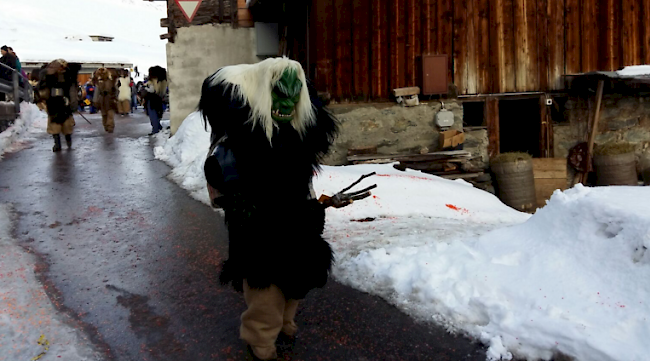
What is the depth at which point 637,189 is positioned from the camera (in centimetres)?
427

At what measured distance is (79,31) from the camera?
40719mm

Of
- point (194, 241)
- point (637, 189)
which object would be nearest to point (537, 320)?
point (637, 189)

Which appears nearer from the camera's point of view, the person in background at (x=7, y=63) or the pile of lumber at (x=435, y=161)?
the pile of lumber at (x=435, y=161)

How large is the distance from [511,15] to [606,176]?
11.7 feet

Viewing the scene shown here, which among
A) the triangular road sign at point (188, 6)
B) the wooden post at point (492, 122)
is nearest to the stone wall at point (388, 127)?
the wooden post at point (492, 122)

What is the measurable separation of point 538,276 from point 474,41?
7.43 meters

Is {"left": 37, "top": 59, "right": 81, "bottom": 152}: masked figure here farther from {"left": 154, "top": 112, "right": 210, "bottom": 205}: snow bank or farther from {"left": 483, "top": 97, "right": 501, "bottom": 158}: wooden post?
Result: {"left": 483, "top": 97, "right": 501, "bottom": 158}: wooden post

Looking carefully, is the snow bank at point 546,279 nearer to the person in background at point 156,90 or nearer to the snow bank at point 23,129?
the snow bank at point 23,129

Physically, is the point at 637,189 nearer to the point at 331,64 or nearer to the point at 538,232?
the point at 538,232

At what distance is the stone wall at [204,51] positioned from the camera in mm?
13016

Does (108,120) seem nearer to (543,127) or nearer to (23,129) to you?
(23,129)

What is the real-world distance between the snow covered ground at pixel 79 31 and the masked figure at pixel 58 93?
16.9 m

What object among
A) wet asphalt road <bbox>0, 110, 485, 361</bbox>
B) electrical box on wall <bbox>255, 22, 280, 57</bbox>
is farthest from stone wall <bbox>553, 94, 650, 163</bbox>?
wet asphalt road <bbox>0, 110, 485, 361</bbox>

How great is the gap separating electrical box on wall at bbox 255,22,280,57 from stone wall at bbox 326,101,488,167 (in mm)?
3955
